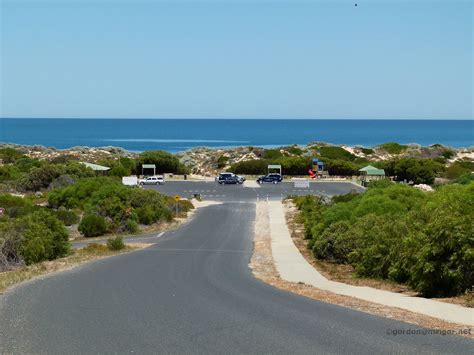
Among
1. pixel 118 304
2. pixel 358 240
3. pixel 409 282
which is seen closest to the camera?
pixel 118 304

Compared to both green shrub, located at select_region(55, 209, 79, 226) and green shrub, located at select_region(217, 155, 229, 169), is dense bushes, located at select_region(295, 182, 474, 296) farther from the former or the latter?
green shrub, located at select_region(217, 155, 229, 169)

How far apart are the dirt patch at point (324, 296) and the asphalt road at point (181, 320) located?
1.47 ft

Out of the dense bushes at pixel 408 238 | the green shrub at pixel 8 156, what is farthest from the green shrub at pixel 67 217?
the green shrub at pixel 8 156

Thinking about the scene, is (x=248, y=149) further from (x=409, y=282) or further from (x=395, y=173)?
(x=409, y=282)

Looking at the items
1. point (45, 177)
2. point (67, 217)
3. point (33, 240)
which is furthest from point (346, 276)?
point (45, 177)

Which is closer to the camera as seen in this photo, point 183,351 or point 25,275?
point 183,351

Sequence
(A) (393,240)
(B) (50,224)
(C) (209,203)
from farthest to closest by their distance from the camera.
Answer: (C) (209,203) < (B) (50,224) < (A) (393,240)

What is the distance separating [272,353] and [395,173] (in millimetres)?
71232

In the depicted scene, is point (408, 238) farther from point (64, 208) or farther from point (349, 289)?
point (64, 208)

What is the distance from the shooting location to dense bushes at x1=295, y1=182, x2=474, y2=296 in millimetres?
17344

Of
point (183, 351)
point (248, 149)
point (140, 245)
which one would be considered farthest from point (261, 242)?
point (248, 149)

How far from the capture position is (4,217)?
1548 inches

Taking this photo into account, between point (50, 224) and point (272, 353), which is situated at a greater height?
point (272, 353)

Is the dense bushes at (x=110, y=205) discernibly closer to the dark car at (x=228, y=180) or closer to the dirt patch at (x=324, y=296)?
the dirt patch at (x=324, y=296)
